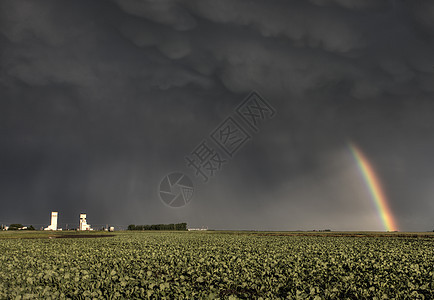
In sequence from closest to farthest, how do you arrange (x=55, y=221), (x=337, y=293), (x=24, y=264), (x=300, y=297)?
(x=300, y=297) < (x=337, y=293) < (x=24, y=264) < (x=55, y=221)

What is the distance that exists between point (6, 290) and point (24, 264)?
947 cm

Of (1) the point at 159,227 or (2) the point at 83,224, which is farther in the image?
(1) the point at 159,227

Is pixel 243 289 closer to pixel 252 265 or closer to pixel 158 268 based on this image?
pixel 252 265

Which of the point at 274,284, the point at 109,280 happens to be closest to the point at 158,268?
the point at 109,280

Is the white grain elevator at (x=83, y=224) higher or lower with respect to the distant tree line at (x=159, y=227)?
higher

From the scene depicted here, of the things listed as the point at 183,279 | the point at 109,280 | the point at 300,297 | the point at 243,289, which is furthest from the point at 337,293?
the point at 109,280

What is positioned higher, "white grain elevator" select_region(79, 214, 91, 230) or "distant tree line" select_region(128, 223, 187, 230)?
"white grain elevator" select_region(79, 214, 91, 230)

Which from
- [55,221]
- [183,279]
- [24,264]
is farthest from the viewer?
[55,221]

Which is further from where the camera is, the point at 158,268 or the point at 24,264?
the point at 24,264

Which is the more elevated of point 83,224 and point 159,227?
point 83,224

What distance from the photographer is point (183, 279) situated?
15.9 m

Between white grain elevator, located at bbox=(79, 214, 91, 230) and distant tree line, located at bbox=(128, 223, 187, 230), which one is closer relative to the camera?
white grain elevator, located at bbox=(79, 214, 91, 230)

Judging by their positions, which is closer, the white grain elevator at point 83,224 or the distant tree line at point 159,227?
the white grain elevator at point 83,224

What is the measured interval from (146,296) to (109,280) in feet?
10.4
